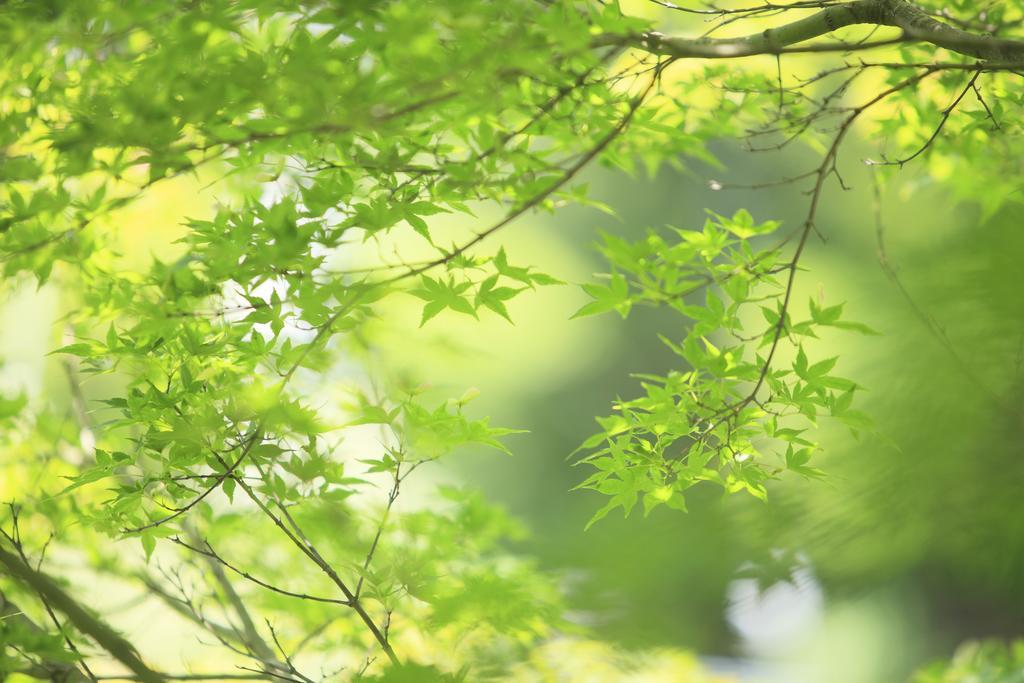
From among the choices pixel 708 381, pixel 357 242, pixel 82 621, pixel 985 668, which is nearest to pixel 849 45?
pixel 708 381

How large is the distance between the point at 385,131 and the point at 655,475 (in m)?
0.54

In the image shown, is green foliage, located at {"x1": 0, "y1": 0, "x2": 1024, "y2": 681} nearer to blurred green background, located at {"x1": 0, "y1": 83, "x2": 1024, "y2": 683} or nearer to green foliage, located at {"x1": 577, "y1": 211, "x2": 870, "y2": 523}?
green foliage, located at {"x1": 577, "y1": 211, "x2": 870, "y2": 523}

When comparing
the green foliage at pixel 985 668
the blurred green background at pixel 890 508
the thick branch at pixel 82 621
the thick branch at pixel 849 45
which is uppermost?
the thick branch at pixel 849 45

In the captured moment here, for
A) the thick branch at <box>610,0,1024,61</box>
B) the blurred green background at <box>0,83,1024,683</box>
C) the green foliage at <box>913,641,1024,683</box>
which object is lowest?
the blurred green background at <box>0,83,1024,683</box>

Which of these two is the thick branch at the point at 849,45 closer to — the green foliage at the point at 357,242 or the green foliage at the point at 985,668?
the green foliage at the point at 357,242

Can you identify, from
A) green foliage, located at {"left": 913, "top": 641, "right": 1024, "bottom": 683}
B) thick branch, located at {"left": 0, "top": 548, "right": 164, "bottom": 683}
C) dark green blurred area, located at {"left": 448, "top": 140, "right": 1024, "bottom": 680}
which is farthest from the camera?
green foliage, located at {"left": 913, "top": 641, "right": 1024, "bottom": 683}

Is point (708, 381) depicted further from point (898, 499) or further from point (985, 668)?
point (985, 668)

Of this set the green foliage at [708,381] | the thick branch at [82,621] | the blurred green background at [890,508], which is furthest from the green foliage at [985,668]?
the thick branch at [82,621]

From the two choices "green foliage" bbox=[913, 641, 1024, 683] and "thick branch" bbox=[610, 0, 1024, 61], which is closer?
"thick branch" bbox=[610, 0, 1024, 61]

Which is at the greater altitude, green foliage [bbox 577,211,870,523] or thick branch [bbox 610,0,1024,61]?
thick branch [bbox 610,0,1024,61]

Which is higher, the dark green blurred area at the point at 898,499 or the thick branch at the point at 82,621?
the thick branch at the point at 82,621

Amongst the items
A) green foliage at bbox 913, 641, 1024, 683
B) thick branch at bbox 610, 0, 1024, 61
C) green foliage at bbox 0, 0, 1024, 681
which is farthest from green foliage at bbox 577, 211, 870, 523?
green foliage at bbox 913, 641, 1024, 683

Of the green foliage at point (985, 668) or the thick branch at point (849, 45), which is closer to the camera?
the thick branch at point (849, 45)

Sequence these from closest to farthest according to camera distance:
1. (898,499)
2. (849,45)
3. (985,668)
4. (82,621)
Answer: (898,499)
(849,45)
(82,621)
(985,668)
